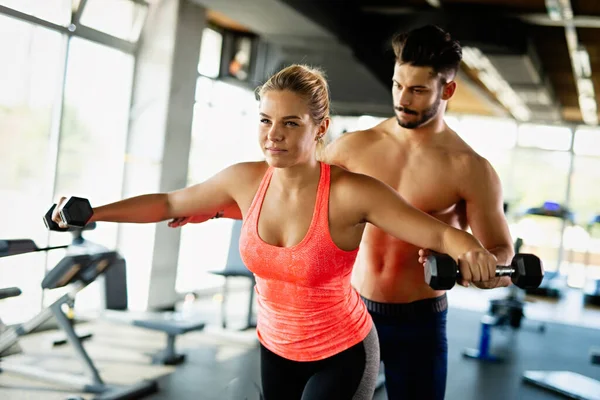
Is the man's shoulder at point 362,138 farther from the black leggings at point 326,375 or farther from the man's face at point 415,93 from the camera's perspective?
the black leggings at point 326,375

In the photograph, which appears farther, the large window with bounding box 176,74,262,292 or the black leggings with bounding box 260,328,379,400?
the large window with bounding box 176,74,262,292

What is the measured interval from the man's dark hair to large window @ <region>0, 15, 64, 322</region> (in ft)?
12.4

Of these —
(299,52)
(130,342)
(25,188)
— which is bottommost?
(130,342)

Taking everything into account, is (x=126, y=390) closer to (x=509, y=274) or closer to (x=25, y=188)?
(x=25, y=188)

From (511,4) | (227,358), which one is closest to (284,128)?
(227,358)

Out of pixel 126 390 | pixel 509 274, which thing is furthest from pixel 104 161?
pixel 509 274

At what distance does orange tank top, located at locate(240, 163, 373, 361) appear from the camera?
169 cm

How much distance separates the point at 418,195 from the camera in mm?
2254


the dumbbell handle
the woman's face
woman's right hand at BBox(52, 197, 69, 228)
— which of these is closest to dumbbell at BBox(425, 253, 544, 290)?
the dumbbell handle

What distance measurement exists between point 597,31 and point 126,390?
20.6 ft

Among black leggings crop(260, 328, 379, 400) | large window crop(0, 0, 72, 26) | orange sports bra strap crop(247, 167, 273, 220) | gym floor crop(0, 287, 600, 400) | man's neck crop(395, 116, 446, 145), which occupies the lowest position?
gym floor crop(0, 287, 600, 400)

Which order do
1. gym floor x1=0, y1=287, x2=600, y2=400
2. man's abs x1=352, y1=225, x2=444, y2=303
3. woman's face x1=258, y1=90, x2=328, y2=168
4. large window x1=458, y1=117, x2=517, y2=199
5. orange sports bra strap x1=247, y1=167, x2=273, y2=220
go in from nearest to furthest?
woman's face x1=258, y1=90, x2=328, y2=168
orange sports bra strap x1=247, y1=167, x2=273, y2=220
man's abs x1=352, y1=225, x2=444, y2=303
gym floor x1=0, y1=287, x2=600, y2=400
large window x1=458, y1=117, x2=517, y2=199

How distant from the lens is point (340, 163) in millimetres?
2354

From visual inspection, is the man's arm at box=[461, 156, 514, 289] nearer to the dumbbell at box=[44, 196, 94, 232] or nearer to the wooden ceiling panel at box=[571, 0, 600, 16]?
the dumbbell at box=[44, 196, 94, 232]
